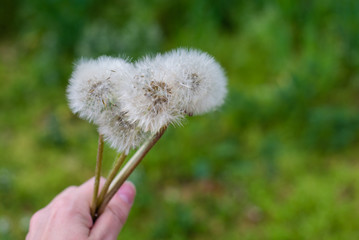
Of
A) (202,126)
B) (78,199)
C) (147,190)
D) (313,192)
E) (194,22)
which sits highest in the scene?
(194,22)

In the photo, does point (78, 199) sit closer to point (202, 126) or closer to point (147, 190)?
point (147, 190)

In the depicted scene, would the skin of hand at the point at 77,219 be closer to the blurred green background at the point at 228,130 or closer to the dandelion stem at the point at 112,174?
the dandelion stem at the point at 112,174

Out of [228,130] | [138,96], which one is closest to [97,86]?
[138,96]

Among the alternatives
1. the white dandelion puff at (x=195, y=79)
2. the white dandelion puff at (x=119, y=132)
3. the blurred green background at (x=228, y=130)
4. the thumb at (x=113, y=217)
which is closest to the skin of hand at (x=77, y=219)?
the thumb at (x=113, y=217)

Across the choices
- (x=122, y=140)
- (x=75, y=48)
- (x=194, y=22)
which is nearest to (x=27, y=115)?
(x=75, y=48)

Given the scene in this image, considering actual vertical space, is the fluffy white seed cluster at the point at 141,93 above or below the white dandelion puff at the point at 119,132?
above

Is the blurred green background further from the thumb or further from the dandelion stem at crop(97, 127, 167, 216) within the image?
the dandelion stem at crop(97, 127, 167, 216)

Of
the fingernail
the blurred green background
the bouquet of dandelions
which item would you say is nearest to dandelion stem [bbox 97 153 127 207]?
the bouquet of dandelions

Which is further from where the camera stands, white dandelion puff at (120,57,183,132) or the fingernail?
the fingernail
